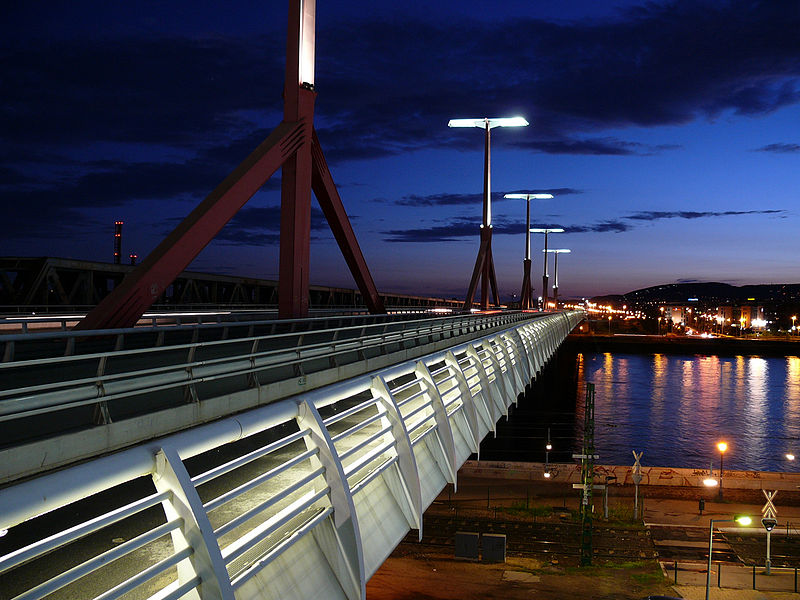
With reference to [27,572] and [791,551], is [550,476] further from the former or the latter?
[27,572]

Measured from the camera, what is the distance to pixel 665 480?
47.5m

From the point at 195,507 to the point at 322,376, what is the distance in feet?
32.6

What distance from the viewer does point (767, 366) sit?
385 ft

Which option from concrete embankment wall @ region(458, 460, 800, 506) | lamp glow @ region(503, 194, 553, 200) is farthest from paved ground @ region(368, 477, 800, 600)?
lamp glow @ region(503, 194, 553, 200)

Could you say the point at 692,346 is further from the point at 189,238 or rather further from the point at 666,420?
the point at 189,238

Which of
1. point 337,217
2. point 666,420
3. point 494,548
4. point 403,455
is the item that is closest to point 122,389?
point 403,455

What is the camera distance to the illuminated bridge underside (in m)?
2.75

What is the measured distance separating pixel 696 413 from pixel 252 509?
76.5 m

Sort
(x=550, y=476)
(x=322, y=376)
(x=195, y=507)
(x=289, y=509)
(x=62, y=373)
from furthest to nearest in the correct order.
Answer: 1. (x=550, y=476)
2. (x=322, y=376)
3. (x=62, y=373)
4. (x=289, y=509)
5. (x=195, y=507)

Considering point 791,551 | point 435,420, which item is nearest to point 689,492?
point 791,551

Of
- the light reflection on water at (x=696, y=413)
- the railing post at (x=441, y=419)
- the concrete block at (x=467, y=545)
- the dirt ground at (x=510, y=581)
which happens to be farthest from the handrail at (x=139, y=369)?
the light reflection on water at (x=696, y=413)

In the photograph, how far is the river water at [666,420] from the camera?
57.8 m

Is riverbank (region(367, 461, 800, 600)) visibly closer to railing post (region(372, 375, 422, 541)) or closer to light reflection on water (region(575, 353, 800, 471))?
light reflection on water (region(575, 353, 800, 471))

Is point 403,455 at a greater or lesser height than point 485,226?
lesser
